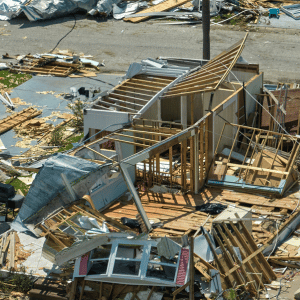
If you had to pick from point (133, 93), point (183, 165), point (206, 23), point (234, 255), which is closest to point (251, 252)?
point (234, 255)

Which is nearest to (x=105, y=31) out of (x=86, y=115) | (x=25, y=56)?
(x=25, y=56)

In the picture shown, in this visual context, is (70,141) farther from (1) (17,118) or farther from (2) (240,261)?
(2) (240,261)

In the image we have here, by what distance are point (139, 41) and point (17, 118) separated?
11928 mm

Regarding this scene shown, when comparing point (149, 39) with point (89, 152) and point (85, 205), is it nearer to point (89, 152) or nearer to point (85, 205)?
point (89, 152)

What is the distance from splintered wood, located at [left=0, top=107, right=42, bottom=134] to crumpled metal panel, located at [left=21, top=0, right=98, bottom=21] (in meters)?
13.7

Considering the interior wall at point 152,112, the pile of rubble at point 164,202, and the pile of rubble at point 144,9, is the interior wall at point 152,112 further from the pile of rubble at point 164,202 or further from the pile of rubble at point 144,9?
the pile of rubble at point 144,9

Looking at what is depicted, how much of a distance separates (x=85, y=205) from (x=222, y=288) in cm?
436

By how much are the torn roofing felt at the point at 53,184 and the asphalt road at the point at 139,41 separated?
52.4ft

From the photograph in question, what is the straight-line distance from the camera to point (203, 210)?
1802 cm

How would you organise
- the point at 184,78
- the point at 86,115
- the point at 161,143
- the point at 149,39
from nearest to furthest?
1. the point at 161,143
2. the point at 86,115
3. the point at 184,78
4. the point at 149,39

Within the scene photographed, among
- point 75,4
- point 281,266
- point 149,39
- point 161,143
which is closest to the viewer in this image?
point 281,266

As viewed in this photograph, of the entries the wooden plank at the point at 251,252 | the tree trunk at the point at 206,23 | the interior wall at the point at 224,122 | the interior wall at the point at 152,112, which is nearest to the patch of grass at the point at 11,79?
the tree trunk at the point at 206,23

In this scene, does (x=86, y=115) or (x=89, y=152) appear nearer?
(x=89, y=152)

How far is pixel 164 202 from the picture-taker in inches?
741
